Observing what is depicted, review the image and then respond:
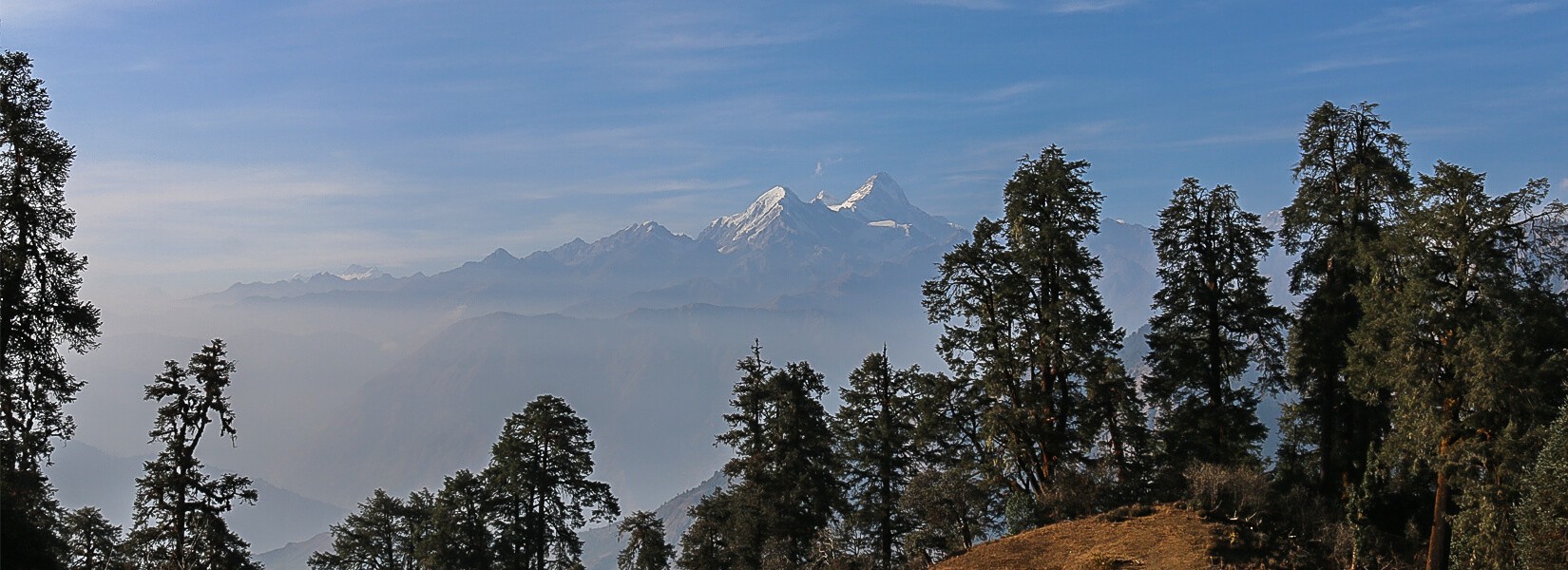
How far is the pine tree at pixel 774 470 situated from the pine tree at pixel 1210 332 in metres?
12.7

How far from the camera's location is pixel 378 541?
166ft

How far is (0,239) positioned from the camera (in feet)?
65.3

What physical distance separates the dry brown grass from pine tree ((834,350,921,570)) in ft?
32.7

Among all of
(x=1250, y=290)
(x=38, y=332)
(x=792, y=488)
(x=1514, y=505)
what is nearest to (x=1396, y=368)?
(x=1514, y=505)

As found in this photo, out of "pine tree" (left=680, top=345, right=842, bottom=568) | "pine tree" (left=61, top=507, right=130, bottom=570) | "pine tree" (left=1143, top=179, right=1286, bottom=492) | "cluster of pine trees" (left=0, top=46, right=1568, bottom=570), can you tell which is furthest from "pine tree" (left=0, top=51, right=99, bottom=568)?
"pine tree" (left=1143, top=179, right=1286, bottom=492)

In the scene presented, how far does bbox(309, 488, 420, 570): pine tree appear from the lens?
49594 mm

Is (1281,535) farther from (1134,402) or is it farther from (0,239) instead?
(0,239)

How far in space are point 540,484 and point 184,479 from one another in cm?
1547

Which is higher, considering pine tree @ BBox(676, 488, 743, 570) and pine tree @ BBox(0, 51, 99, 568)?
pine tree @ BBox(0, 51, 99, 568)

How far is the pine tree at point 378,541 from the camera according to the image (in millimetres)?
49594

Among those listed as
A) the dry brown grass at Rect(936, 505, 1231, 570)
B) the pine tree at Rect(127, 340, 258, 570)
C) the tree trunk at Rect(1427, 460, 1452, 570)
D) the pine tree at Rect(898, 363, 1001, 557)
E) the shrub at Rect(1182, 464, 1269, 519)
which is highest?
the pine tree at Rect(127, 340, 258, 570)

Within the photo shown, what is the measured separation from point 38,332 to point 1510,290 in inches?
1298

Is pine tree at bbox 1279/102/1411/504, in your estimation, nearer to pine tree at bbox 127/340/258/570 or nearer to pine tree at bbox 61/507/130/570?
pine tree at bbox 127/340/258/570

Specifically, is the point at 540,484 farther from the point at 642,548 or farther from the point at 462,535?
the point at 642,548
